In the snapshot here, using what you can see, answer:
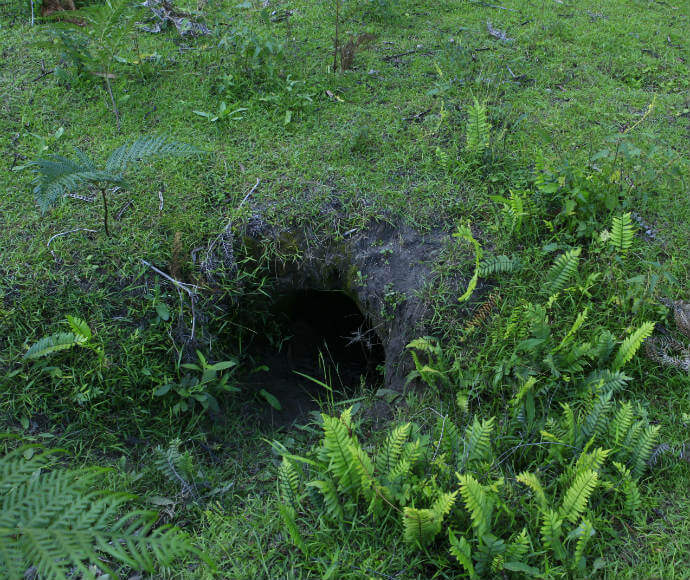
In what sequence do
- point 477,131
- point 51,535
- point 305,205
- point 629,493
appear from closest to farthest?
point 51,535
point 629,493
point 305,205
point 477,131

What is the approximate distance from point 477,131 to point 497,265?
1203 millimetres

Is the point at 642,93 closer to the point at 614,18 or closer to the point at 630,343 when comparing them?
the point at 614,18

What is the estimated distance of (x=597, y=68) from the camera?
4871mm

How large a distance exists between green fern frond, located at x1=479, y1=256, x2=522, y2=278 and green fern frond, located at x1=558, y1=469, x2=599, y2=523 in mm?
1249

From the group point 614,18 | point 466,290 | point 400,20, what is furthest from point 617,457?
point 614,18

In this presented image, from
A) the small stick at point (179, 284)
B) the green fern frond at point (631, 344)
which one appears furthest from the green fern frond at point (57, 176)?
the green fern frond at point (631, 344)

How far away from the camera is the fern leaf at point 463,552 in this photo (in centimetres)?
195

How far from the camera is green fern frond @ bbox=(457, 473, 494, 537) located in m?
1.99

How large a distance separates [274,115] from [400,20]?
7.31ft

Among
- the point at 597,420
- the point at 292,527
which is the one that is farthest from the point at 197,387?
the point at 597,420

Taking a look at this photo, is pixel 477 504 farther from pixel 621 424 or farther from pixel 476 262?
pixel 476 262

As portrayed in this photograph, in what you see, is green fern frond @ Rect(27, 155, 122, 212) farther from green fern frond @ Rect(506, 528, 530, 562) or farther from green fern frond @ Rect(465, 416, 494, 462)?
green fern frond @ Rect(506, 528, 530, 562)

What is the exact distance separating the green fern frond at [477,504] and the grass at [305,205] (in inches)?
13.3

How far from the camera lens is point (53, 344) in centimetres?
278
